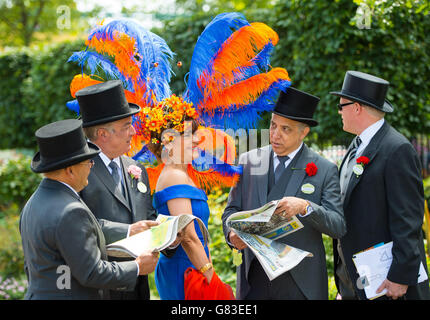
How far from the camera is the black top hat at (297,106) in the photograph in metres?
3.55

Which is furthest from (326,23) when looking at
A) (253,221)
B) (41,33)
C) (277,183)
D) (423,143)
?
(41,33)

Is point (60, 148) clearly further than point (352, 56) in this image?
No

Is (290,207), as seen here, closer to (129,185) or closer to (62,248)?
(129,185)

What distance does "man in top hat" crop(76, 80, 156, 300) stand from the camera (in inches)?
122

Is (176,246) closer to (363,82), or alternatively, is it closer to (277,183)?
(277,183)

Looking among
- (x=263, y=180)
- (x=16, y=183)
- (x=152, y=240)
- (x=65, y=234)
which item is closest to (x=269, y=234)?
(x=263, y=180)

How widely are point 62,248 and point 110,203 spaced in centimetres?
70

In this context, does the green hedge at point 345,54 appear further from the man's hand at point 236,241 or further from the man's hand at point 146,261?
the man's hand at point 146,261

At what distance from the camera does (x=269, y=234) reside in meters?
3.31

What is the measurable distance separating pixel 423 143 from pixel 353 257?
600 centimetres

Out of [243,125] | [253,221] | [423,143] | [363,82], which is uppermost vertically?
[363,82]

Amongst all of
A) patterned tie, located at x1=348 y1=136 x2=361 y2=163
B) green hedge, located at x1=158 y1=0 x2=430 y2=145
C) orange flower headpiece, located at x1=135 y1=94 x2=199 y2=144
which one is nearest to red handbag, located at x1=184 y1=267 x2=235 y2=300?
orange flower headpiece, located at x1=135 y1=94 x2=199 y2=144

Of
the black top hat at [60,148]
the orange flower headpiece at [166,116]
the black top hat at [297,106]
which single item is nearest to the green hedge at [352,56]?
the black top hat at [297,106]

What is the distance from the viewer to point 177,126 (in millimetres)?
3344
